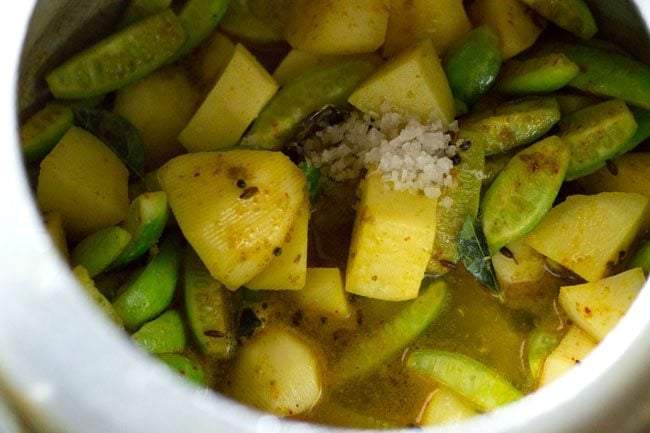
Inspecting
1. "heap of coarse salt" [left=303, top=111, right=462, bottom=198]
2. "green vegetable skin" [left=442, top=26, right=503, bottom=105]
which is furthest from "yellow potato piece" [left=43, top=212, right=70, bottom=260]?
"green vegetable skin" [left=442, top=26, right=503, bottom=105]

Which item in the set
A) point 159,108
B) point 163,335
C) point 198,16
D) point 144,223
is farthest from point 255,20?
point 163,335

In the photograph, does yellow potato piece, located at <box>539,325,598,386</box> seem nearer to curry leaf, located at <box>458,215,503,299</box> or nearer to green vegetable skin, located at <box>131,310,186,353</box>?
curry leaf, located at <box>458,215,503,299</box>

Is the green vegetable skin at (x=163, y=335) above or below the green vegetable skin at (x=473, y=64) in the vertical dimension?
below

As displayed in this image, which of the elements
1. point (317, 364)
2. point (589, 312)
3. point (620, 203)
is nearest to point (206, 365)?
point (317, 364)

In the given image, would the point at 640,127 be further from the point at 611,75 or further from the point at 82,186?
the point at 82,186

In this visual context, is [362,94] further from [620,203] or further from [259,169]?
[620,203]

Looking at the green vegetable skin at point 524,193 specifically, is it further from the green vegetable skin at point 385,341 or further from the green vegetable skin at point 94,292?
the green vegetable skin at point 94,292

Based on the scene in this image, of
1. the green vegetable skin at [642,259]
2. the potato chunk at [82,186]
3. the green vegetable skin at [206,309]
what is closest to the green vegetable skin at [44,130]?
the potato chunk at [82,186]
